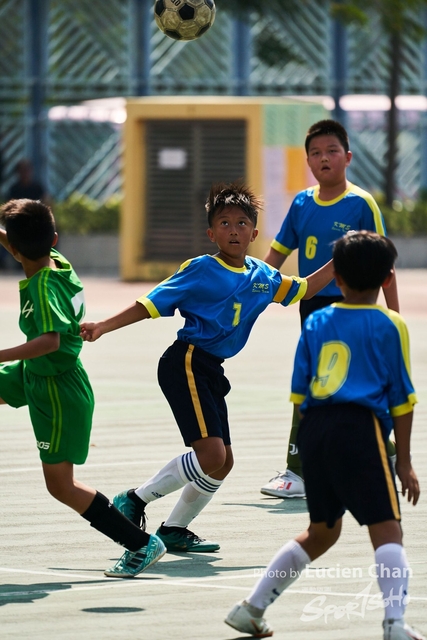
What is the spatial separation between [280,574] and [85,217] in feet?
71.4

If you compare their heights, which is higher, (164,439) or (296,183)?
(296,183)

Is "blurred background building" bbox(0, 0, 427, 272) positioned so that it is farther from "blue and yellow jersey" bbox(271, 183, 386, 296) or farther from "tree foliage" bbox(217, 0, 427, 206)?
"blue and yellow jersey" bbox(271, 183, 386, 296)

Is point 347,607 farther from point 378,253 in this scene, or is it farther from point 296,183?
point 296,183

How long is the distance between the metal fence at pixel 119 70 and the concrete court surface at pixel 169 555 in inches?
711

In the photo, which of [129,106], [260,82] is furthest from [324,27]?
[129,106]

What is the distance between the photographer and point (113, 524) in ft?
18.7

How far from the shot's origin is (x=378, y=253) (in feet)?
15.6

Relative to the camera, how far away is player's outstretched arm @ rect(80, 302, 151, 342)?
18.9 ft

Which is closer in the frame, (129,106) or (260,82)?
(129,106)

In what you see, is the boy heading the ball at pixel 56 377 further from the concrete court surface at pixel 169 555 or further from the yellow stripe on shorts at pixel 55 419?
the concrete court surface at pixel 169 555

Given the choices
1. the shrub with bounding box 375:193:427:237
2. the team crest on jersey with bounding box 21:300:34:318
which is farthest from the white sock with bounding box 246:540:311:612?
the shrub with bounding box 375:193:427:237

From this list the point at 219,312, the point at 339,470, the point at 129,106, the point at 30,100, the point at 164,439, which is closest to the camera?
the point at 339,470

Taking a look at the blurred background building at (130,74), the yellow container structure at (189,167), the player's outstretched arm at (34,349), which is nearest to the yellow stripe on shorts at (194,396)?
the player's outstretched arm at (34,349)

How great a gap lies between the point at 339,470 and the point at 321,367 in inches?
14.2
